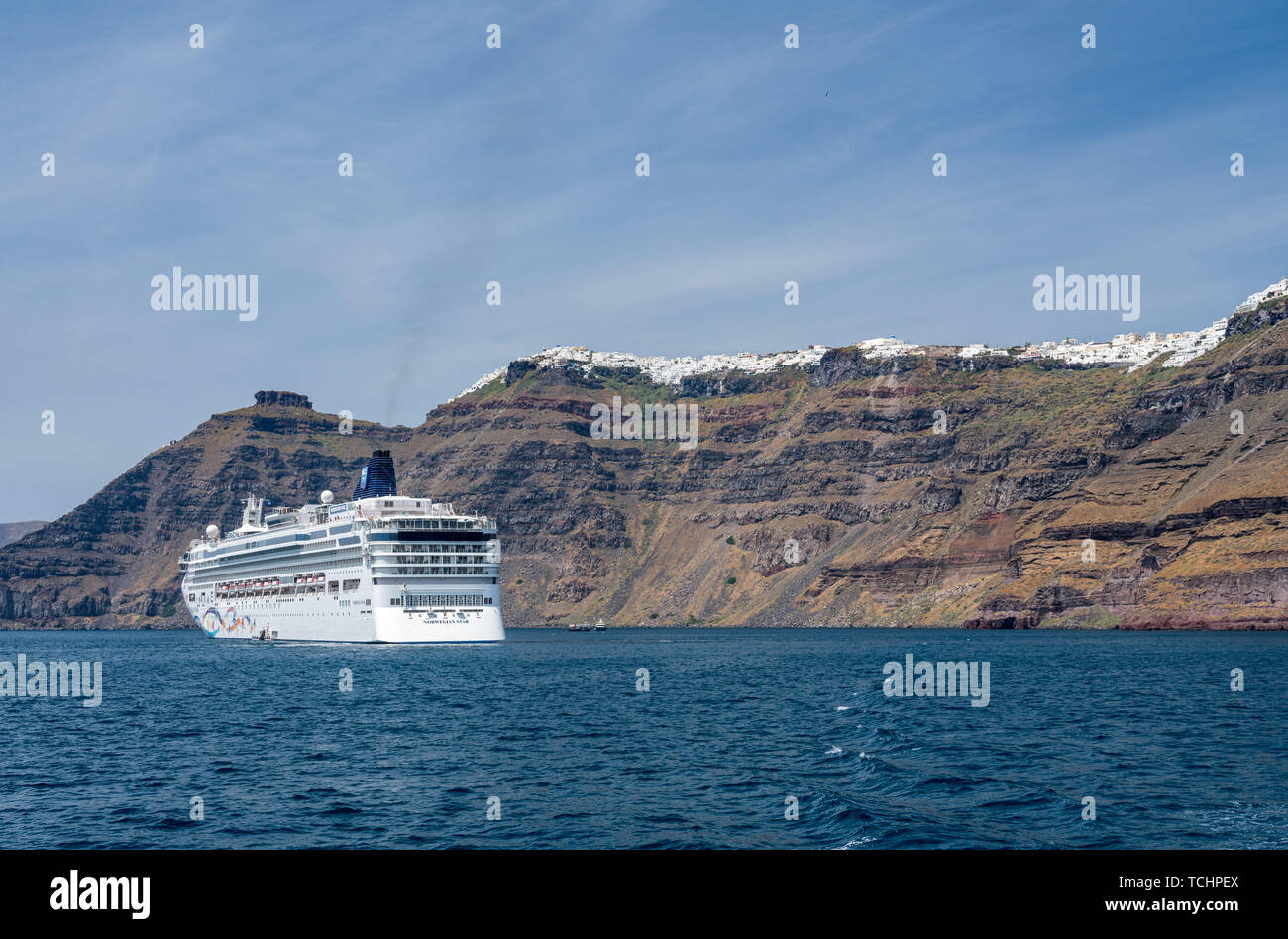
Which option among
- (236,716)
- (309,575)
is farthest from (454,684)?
(309,575)

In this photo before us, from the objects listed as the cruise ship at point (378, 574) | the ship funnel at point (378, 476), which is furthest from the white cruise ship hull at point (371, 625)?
the ship funnel at point (378, 476)

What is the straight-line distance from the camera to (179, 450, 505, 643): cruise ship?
5084 inches

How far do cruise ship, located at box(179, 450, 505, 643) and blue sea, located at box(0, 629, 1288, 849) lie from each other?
1701 inches

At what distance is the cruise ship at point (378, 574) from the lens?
424 feet

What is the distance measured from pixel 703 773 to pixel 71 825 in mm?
21138

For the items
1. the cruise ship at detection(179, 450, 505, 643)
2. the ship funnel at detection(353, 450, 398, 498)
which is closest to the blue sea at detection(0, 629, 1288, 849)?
the cruise ship at detection(179, 450, 505, 643)

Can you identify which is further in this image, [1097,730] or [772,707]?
[772,707]

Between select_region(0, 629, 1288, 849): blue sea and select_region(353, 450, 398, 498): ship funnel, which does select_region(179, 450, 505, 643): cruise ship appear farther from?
select_region(0, 629, 1288, 849): blue sea

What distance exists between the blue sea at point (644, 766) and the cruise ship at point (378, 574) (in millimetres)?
43210

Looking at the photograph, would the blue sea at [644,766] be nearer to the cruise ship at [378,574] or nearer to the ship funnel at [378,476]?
the cruise ship at [378,574]
